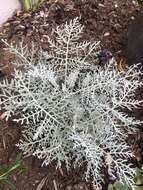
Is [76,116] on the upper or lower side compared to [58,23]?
lower

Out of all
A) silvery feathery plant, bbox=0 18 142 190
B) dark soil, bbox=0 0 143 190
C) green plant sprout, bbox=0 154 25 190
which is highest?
dark soil, bbox=0 0 143 190

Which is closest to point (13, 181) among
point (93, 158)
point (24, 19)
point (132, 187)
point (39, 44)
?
point (93, 158)

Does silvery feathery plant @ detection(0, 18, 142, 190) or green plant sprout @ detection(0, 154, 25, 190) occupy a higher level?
silvery feathery plant @ detection(0, 18, 142, 190)

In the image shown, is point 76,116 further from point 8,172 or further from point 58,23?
point 58,23

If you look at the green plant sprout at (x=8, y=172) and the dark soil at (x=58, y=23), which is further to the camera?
the dark soil at (x=58, y=23)

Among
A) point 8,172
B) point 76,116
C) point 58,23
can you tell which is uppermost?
point 58,23

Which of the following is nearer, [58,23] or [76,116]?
[76,116]

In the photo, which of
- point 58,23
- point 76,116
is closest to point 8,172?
point 76,116

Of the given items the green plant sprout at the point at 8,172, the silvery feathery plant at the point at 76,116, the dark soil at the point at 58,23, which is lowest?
the green plant sprout at the point at 8,172

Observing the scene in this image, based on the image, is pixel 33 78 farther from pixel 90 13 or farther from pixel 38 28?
pixel 90 13
